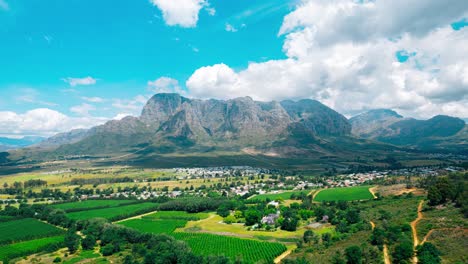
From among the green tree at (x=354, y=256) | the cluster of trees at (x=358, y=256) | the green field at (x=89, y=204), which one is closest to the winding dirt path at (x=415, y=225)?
the cluster of trees at (x=358, y=256)

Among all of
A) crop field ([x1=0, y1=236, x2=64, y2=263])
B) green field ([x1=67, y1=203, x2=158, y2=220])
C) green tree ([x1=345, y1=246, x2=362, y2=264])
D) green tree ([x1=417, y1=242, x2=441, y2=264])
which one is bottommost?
crop field ([x1=0, y1=236, x2=64, y2=263])

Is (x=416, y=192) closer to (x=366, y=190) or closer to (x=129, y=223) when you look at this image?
(x=366, y=190)

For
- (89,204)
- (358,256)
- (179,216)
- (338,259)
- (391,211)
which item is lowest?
(179,216)

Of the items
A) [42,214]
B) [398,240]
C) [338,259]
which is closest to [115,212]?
[42,214]

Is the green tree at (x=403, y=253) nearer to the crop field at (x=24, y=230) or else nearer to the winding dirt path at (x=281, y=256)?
the winding dirt path at (x=281, y=256)

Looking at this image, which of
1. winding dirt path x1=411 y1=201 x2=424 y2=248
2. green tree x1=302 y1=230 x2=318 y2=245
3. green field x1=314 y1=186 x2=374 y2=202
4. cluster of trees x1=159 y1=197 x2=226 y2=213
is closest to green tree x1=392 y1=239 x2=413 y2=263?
winding dirt path x1=411 y1=201 x2=424 y2=248

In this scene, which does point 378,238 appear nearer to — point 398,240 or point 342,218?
point 398,240

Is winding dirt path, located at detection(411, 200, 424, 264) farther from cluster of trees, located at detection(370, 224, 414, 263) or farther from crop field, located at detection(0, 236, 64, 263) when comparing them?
crop field, located at detection(0, 236, 64, 263)
